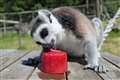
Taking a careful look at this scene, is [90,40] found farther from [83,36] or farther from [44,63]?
[44,63]

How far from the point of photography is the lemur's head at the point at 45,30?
2.93 m

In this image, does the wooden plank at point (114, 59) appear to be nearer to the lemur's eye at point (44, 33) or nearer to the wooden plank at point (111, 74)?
the wooden plank at point (111, 74)

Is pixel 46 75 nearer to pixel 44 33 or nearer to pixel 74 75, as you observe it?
pixel 74 75

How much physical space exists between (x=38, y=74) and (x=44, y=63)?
0.15 m

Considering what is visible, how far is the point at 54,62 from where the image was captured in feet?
9.46

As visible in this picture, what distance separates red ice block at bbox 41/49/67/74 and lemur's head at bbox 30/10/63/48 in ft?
0.41

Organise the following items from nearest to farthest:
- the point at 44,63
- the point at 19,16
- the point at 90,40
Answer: the point at 44,63 → the point at 90,40 → the point at 19,16

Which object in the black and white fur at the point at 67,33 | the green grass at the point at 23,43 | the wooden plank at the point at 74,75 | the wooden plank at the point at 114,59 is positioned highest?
the black and white fur at the point at 67,33

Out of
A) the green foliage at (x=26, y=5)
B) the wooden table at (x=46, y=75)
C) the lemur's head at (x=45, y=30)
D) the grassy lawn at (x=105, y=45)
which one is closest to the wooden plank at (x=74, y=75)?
the wooden table at (x=46, y=75)

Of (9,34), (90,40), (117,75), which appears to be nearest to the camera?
(117,75)

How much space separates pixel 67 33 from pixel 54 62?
0.47 m

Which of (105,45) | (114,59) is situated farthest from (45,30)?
(105,45)

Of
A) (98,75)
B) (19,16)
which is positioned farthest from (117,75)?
(19,16)

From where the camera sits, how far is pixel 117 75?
8.83ft
